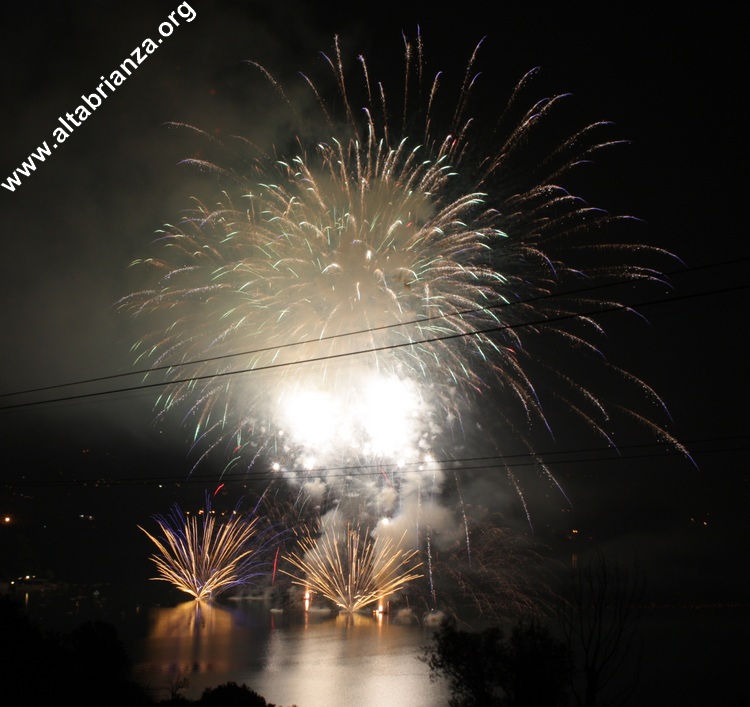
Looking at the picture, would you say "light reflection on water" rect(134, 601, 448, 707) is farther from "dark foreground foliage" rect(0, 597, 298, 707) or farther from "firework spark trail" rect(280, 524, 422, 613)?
"dark foreground foliage" rect(0, 597, 298, 707)

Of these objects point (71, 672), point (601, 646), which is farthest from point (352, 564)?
point (71, 672)

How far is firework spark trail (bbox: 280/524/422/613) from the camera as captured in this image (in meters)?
50.8

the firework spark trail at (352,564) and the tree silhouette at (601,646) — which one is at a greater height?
the firework spark trail at (352,564)

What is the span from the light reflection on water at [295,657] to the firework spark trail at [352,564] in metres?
3.39

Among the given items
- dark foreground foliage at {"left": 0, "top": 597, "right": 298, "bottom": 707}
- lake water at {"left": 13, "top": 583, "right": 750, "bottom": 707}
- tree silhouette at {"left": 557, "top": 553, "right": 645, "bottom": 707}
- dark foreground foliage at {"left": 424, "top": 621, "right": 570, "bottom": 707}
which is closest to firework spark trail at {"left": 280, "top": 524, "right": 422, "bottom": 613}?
lake water at {"left": 13, "top": 583, "right": 750, "bottom": 707}

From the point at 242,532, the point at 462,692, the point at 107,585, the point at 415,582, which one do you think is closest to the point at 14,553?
the point at 107,585

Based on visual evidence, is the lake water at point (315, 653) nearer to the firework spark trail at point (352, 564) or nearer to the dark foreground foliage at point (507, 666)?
the firework spark trail at point (352, 564)

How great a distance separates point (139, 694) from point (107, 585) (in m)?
89.3

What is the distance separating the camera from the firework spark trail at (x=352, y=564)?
50.8 m

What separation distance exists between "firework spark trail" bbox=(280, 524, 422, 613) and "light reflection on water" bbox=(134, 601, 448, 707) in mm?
3385

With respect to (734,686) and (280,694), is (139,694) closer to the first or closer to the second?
(280,694)

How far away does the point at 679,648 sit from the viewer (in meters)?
60.2

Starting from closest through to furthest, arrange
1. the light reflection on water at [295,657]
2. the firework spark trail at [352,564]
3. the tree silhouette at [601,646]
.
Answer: the tree silhouette at [601,646]
the light reflection on water at [295,657]
the firework spark trail at [352,564]

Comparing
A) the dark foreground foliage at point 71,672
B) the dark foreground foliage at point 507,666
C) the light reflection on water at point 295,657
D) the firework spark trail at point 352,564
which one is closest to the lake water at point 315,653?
the light reflection on water at point 295,657
